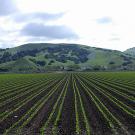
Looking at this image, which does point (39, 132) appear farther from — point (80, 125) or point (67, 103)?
point (67, 103)

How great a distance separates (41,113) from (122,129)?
690cm

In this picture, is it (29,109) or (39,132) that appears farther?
(29,109)

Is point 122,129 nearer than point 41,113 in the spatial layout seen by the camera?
Yes

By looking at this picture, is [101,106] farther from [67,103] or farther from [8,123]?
[8,123]

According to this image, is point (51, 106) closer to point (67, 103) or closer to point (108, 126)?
point (67, 103)

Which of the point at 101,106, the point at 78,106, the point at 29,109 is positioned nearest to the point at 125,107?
the point at 101,106

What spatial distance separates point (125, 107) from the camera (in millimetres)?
23609

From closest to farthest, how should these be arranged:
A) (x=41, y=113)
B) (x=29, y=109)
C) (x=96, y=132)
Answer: (x=96, y=132)
(x=41, y=113)
(x=29, y=109)

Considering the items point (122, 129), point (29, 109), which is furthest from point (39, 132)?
point (29, 109)

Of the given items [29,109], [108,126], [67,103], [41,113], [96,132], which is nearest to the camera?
[96,132]

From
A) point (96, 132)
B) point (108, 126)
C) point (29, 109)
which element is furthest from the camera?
point (29, 109)

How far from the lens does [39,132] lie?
51.0 feet

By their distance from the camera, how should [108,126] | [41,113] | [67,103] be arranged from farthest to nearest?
[67,103] < [41,113] < [108,126]

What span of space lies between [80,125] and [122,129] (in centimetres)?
244
